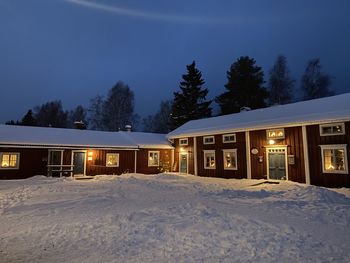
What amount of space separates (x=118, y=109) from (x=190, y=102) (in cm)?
1098

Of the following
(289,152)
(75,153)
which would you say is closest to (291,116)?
(289,152)

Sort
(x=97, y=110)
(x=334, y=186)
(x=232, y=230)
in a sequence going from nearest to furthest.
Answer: (x=232, y=230)
(x=334, y=186)
(x=97, y=110)

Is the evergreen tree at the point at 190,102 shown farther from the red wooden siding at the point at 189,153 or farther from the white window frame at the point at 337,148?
the white window frame at the point at 337,148

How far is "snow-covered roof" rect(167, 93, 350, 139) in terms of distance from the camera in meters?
14.9

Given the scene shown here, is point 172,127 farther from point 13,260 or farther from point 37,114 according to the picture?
point 13,260

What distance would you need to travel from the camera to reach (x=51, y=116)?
173ft

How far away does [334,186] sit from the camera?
1417 cm

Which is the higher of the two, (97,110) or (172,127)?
(97,110)

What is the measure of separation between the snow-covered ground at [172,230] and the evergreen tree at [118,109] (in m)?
31.3

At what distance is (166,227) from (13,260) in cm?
318

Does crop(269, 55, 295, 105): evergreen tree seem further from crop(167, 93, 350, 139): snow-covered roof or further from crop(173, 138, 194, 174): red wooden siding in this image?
crop(173, 138, 194, 174): red wooden siding

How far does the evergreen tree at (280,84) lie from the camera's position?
37062mm

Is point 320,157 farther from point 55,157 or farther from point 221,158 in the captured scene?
point 55,157

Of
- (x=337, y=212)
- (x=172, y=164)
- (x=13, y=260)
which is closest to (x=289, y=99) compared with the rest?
(x=172, y=164)
